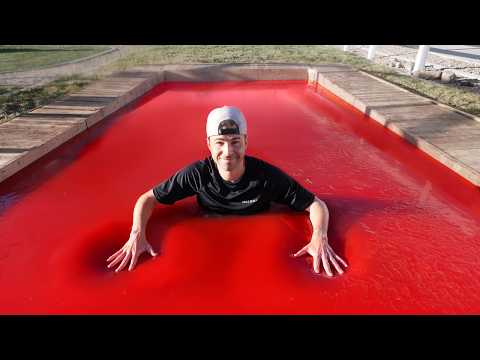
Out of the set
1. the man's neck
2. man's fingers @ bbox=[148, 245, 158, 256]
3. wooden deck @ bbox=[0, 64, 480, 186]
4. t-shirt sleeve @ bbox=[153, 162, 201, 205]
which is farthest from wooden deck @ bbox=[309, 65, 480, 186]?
man's fingers @ bbox=[148, 245, 158, 256]

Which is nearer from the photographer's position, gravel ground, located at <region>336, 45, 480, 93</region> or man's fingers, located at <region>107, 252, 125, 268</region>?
man's fingers, located at <region>107, 252, 125, 268</region>

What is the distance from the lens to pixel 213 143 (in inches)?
118

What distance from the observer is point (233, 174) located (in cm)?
316

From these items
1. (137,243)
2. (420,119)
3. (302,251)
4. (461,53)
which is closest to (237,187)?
(302,251)

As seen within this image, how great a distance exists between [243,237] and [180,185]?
0.92 metres

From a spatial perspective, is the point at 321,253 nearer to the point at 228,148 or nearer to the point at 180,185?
the point at 228,148

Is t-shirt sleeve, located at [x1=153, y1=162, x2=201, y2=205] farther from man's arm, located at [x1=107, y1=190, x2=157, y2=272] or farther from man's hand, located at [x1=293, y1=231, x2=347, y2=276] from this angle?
man's hand, located at [x1=293, y1=231, x2=347, y2=276]

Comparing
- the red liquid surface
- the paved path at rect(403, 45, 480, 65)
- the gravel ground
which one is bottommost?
the red liquid surface

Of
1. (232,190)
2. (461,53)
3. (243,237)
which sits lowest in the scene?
(243,237)

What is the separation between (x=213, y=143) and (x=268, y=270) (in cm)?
136

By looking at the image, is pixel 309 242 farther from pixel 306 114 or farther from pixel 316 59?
pixel 316 59

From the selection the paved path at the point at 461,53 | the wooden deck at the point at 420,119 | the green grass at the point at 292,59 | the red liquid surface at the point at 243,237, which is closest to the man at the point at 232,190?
the red liquid surface at the point at 243,237

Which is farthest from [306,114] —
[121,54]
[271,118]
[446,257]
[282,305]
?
[121,54]

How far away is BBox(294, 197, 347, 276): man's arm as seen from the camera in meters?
3.17
